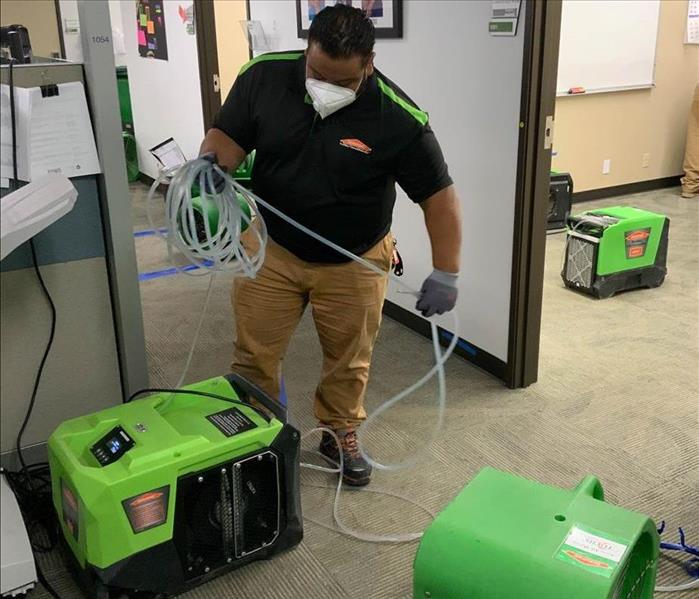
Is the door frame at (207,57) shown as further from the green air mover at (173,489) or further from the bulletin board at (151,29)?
the green air mover at (173,489)

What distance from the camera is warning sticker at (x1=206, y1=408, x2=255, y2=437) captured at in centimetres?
181

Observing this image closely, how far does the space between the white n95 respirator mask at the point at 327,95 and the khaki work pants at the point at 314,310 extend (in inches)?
17.3

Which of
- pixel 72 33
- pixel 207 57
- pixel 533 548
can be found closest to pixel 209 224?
pixel 533 548

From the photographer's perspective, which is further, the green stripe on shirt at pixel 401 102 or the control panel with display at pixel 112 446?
the green stripe on shirt at pixel 401 102

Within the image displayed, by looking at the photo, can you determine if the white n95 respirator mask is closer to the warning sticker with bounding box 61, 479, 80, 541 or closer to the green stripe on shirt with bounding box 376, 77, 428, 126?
the green stripe on shirt with bounding box 376, 77, 428, 126

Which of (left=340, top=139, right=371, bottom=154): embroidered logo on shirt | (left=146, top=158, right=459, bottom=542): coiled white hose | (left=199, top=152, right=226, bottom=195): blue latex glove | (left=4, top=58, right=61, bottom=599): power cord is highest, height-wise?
(left=340, top=139, right=371, bottom=154): embroidered logo on shirt

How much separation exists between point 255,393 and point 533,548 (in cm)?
85

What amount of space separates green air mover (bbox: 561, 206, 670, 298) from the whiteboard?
5.53ft

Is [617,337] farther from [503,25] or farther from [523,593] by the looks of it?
[523,593]

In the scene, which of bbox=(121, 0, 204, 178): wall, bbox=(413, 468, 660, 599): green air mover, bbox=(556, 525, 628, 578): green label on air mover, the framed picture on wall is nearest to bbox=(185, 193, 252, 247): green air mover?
bbox=(413, 468, 660, 599): green air mover

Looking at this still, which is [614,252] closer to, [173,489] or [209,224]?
[209,224]

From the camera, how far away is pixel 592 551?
4.78 feet

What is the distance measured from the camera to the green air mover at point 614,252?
379 centimetres

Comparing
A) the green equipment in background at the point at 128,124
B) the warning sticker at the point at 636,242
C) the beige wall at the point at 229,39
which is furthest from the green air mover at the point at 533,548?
the green equipment in background at the point at 128,124
